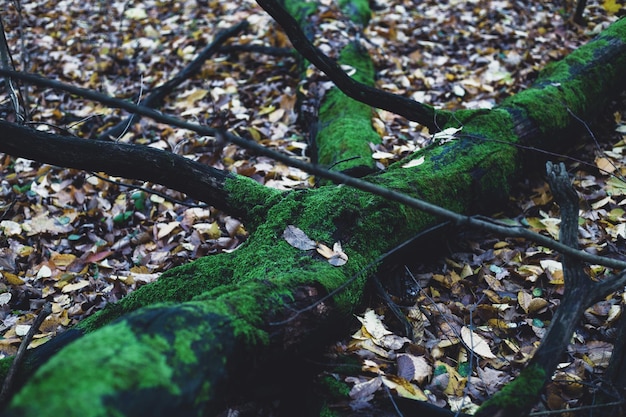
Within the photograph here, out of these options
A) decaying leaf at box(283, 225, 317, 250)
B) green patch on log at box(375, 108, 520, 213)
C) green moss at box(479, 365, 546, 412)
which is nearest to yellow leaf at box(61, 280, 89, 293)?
decaying leaf at box(283, 225, 317, 250)

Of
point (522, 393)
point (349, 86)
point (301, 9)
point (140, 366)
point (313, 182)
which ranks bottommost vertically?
point (522, 393)

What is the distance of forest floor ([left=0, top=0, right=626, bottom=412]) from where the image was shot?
7.70 ft

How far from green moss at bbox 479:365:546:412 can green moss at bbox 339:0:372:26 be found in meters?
4.53

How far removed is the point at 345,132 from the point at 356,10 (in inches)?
101

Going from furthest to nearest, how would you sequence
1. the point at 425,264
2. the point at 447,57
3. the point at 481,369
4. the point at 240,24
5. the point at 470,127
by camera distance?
the point at 240,24
the point at 447,57
the point at 470,127
the point at 425,264
the point at 481,369

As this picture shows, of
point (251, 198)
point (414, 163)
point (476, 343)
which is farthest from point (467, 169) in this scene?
point (251, 198)

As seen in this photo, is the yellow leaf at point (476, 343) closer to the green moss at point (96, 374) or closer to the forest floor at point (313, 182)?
the forest floor at point (313, 182)

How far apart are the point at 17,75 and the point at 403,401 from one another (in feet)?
5.99

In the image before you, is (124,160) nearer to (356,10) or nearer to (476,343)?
(476,343)

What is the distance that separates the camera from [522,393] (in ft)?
5.39

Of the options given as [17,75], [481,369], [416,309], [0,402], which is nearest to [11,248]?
[0,402]

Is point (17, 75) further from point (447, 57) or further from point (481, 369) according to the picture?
point (447, 57)

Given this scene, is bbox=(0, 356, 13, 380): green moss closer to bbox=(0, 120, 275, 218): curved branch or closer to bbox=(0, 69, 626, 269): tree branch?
bbox=(0, 120, 275, 218): curved branch

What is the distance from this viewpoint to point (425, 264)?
2.90 m
